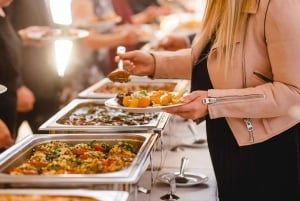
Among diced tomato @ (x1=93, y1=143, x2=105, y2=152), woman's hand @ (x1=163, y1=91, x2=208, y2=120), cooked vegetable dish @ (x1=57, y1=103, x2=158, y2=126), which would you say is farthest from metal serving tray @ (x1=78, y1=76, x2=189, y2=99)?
woman's hand @ (x1=163, y1=91, x2=208, y2=120)

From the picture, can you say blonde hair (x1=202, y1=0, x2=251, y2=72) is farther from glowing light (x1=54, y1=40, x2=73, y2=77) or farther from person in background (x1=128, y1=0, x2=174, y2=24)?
person in background (x1=128, y1=0, x2=174, y2=24)

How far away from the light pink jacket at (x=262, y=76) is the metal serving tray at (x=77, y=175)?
0.30 metres

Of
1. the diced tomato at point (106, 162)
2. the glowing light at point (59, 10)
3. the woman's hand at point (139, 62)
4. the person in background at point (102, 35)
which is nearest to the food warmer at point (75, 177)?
the diced tomato at point (106, 162)

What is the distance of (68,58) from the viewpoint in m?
5.08

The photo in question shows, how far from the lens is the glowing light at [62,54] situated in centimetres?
441

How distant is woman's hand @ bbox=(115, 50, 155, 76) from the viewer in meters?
2.43

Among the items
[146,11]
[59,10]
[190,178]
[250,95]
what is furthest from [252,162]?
[146,11]

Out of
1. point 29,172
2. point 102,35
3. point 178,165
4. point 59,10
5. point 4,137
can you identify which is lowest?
point 178,165

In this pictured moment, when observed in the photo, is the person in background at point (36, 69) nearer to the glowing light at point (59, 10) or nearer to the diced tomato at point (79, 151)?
the glowing light at point (59, 10)

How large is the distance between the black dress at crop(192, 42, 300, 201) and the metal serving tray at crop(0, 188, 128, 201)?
55 centimetres

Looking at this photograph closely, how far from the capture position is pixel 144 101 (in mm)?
2256

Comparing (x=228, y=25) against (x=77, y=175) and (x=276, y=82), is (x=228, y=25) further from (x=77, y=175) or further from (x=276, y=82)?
(x=77, y=175)

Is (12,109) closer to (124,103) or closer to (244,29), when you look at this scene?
(124,103)

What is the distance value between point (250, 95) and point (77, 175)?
59cm
